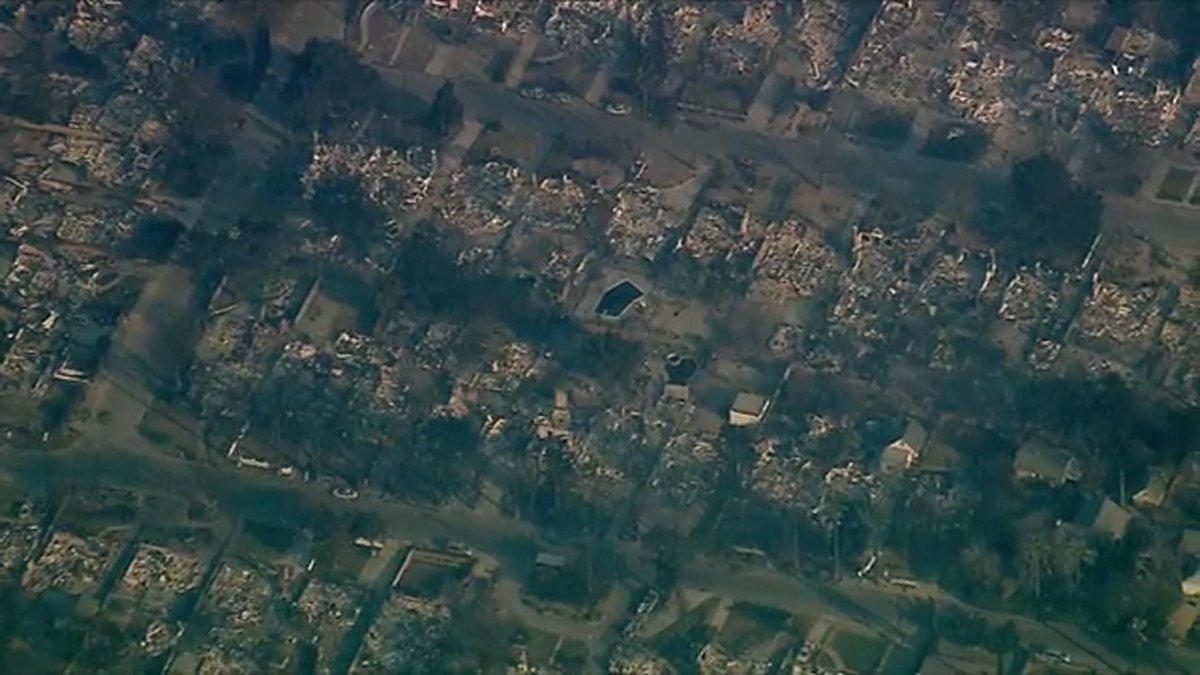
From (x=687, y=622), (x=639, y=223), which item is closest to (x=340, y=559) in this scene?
(x=687, y=622)

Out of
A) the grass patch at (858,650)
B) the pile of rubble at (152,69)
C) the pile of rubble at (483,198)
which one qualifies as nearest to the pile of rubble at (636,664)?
the grass patch at (858,650)

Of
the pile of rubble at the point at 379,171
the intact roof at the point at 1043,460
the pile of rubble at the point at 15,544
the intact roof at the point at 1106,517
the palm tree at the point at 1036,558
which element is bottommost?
the pile of rubble at the point at 15,544

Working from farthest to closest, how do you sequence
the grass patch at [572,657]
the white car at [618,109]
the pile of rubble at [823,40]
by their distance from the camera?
the pile of rubble at [823,40]
the white car at [618,109]
the grass patch at [572,657]

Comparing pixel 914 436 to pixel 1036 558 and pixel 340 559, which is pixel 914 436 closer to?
pixel 1036 558

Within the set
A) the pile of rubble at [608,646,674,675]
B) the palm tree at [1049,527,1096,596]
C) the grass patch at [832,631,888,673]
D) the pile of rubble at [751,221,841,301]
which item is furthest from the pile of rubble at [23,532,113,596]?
the palm tree at [1049,527,1096,596]

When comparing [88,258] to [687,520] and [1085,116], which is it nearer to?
[687,520]

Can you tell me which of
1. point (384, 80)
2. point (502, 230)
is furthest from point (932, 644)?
point (384, 80)

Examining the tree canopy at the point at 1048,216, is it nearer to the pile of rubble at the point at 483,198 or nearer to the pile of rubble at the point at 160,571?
the pile of rubble at the point at 483,198

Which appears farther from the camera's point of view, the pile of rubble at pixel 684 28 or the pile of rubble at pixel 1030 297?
the pile of rubble at pixel 684 28
